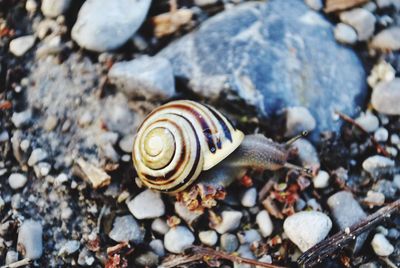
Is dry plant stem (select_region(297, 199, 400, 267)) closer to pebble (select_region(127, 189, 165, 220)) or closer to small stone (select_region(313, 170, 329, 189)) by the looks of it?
small stone (select_region(313, 170, 329, 189))

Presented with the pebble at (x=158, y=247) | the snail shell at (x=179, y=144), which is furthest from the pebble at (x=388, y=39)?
the pebble at (x=158, y=247)

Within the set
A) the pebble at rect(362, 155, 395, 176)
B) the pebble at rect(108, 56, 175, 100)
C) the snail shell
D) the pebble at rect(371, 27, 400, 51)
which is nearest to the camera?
the snail shell

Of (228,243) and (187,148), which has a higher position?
(187,148)

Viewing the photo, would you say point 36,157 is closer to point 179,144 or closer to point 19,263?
point 19,263

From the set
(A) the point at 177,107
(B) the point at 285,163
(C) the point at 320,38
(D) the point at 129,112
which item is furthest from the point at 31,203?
(C) the point at 320,38

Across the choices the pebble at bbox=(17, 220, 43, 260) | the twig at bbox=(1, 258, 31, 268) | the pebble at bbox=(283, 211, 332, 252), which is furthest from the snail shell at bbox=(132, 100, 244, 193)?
the twig at bbox=(1, 258, 31, 268)

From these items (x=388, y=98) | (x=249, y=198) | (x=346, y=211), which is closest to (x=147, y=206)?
(x=249, y=198)

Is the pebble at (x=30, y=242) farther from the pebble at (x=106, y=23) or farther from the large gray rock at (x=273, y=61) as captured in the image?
the large gray rock at (x=273, y=61)
